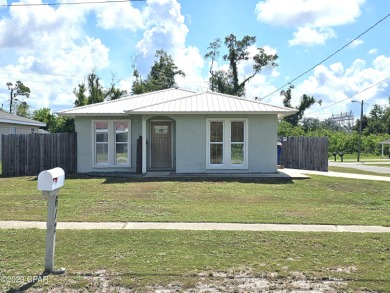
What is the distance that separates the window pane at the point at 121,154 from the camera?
17.7 metres

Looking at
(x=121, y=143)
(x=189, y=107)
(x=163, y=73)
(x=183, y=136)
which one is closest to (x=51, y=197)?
(x=183, y=136)

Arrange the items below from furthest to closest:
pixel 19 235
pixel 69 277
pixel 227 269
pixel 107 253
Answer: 1. pixel 19 235
2. pixel 107 253
3. pixel 227 269
4. pixel 69 277

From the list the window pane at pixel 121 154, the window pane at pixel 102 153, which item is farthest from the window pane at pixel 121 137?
the window pane at pixel 102 153

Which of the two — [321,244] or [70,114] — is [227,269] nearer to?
[321,244]

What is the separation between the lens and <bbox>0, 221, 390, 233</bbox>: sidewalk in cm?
768

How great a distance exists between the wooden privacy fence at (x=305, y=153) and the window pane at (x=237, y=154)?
6104mm

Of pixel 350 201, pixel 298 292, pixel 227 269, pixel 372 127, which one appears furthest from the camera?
pixel 372 127

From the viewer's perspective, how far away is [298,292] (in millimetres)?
4598

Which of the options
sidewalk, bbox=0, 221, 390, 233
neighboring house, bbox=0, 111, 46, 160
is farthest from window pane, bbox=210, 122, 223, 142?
neighboring house, bbox=0, 111, 46, 160

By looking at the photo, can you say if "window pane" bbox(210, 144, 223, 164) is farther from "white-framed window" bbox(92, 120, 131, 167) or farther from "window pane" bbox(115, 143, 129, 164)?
"window pane" bbox(115, 143, 129, 164)

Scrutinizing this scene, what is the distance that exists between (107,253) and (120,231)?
4.79ft

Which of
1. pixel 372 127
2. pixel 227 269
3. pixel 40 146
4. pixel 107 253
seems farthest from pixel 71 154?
pixel 372 127

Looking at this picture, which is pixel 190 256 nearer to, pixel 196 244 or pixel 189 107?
pixel 196 244

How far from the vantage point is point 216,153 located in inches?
658
